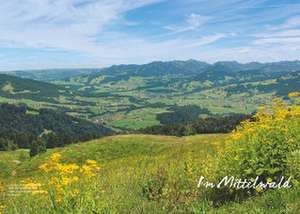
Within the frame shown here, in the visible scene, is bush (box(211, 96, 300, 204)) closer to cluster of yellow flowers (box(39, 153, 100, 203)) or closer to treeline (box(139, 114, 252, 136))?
cluster of yellow flowers (box(39, 153, 100, 203))

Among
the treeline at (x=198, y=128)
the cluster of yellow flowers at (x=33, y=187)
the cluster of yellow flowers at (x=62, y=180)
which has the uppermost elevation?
the cluster of yellow flowers at (x=62, y=180)

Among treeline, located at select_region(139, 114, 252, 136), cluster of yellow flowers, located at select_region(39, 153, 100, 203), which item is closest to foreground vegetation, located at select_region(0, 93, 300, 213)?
cluster of yellow flowers, located at select_region(39, 153, 100, 203)

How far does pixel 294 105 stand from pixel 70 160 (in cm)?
4436

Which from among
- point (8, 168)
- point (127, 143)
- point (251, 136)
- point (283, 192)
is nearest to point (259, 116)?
point (251, 136)

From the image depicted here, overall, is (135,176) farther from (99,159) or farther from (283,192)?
(99,159)

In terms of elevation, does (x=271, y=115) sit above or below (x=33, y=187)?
above

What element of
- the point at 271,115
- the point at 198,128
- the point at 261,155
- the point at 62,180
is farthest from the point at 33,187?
the point at 198,128

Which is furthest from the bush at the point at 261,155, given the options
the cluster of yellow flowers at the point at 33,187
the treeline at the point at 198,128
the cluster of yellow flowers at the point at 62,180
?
the treeline at the point at 198,128

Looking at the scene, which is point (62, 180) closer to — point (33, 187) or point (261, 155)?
point (33, 187)

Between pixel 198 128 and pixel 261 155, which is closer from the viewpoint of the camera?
pixel 261 155

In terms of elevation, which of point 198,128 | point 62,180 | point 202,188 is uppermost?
point 62,180

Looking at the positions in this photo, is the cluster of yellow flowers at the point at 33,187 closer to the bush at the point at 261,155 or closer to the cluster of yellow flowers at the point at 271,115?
the bush at the point at 261,155

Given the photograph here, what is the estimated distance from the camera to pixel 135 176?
53.6 feet

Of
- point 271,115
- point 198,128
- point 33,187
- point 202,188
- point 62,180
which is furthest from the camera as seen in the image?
point 198,128
